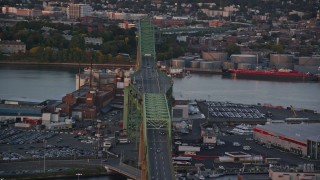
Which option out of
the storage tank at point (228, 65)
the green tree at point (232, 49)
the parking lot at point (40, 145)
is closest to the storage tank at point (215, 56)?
the green tree at point (232, 49)

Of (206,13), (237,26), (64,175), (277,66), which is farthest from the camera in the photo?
(206,13)

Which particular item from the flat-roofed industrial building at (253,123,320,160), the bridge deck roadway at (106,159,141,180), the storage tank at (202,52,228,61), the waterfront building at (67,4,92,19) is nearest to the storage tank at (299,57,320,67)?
the storage tank at (202,52,228,61)

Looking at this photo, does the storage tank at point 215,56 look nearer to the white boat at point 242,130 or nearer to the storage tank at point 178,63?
the storage tank at point 178,63

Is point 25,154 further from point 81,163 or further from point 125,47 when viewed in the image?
point 125,47

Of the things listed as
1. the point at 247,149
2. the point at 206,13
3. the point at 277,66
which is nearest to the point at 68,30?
the point at 277,66

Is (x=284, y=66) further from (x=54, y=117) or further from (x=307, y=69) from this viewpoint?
(x=54, y=117)

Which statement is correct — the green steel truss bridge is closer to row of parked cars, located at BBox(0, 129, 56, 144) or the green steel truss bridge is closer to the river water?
row of parked cars, located at BBox(0, 129, 56, 144)

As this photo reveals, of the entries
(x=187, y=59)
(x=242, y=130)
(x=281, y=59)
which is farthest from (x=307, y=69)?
(x=242, y=130)
